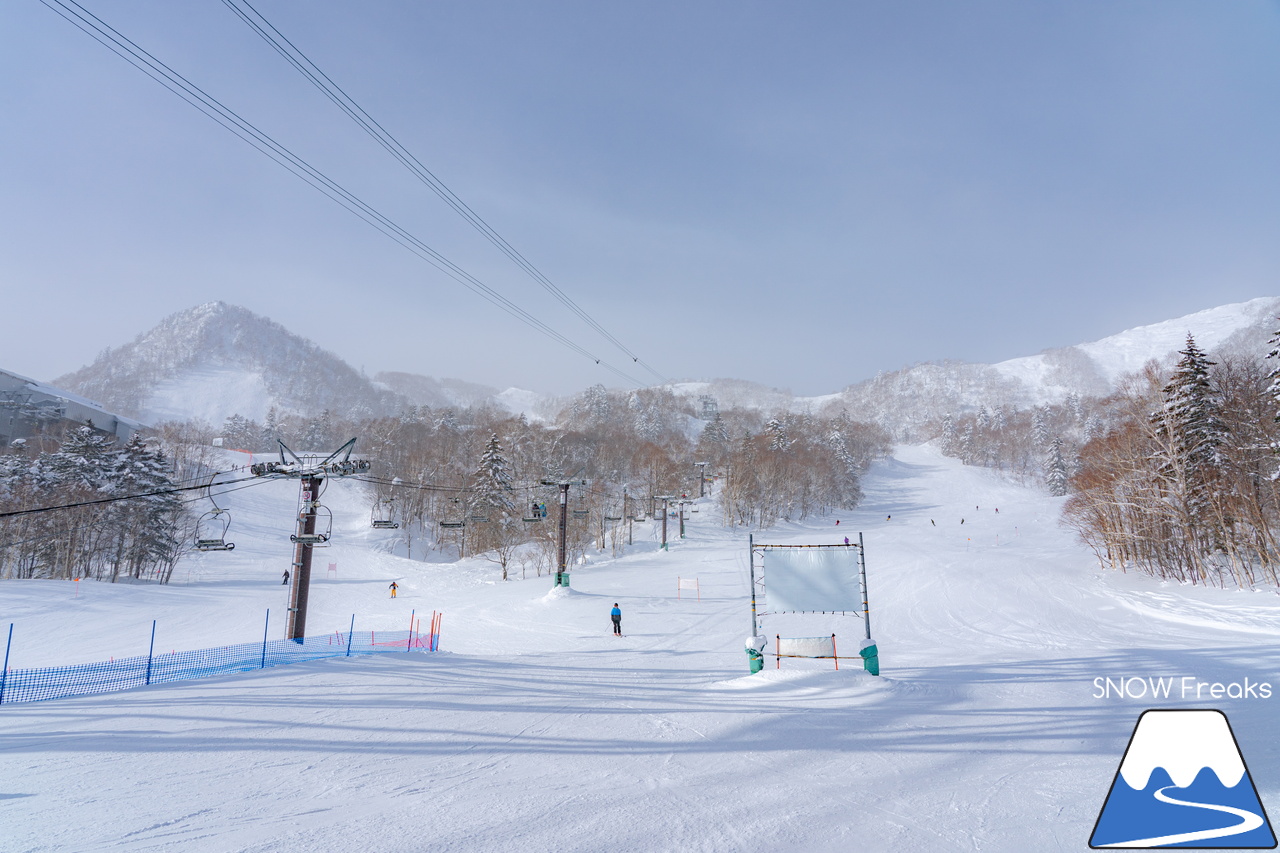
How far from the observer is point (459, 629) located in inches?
1019

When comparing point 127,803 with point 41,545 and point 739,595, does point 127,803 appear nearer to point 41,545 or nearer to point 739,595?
point 739,595

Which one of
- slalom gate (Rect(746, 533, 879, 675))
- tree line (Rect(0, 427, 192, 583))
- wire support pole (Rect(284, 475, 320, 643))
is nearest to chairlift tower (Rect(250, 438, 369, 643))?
wire support pole (Rect(284, 475, 320, 643))

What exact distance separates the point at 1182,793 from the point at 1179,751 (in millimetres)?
350

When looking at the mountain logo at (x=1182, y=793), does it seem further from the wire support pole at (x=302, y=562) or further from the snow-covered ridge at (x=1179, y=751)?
the wire support pole at (x=302, y=562)

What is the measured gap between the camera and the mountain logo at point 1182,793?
4867 mm

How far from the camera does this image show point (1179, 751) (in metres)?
5.27

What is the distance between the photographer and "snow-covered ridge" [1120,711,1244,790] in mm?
5207

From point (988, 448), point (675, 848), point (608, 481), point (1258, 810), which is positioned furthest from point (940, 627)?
point (988, 448)

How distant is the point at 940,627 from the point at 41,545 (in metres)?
63.9

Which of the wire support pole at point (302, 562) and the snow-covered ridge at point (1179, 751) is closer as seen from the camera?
the snow-covered ridge at point (1179, 751)

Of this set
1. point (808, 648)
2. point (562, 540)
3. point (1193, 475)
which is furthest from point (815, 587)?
point (1193, 475)

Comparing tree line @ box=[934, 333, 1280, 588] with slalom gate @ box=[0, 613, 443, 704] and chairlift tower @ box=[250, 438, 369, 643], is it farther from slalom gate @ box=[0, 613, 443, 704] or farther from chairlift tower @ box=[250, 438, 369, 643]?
slalom gate @ box=[0, 613, 443, 704]

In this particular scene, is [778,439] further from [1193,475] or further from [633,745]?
[633,745]

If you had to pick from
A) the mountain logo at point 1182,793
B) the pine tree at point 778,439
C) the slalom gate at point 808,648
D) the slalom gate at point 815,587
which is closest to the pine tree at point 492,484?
the pine tree at point 778,439
